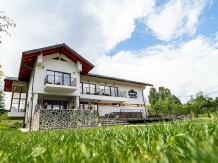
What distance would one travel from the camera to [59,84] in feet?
47.1

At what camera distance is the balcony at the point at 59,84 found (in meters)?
13.6

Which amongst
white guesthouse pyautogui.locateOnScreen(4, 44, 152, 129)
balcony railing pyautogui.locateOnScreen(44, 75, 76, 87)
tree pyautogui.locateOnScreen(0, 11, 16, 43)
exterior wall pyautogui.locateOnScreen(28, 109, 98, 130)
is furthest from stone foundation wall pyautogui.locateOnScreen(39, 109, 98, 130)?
tree pyautogui.locateOnScreen(0, 11, 16, 43)

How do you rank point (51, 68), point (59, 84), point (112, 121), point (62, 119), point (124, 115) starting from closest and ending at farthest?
point (62, 119), point (59, 84), point (51, 68), point (112, 121), point (124, 115)

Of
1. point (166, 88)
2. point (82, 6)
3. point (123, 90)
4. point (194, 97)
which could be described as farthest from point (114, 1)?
point (166, 88)

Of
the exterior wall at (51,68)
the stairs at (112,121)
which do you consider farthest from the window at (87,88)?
the stairs at (112,121)

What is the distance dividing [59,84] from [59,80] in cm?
52

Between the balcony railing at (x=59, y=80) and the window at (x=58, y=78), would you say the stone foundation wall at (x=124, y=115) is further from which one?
the window at (x=58, y=78)

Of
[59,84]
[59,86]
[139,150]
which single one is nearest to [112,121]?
[59,86]

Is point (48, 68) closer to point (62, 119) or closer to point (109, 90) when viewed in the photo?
point (62, 119)

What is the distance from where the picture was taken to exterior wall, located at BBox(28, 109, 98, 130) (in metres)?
11.2

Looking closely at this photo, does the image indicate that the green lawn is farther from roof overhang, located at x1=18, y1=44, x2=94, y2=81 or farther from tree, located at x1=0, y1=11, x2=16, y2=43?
roof overhang, located at x1=18, y1=44, x2=94, y2=81

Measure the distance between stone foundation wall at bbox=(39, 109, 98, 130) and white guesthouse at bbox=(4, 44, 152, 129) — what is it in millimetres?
1052

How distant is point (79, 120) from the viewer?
501 inches

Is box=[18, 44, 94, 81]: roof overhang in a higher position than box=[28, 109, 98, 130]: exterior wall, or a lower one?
higher
